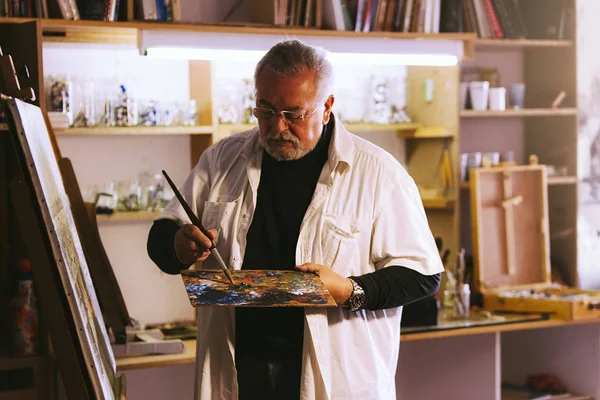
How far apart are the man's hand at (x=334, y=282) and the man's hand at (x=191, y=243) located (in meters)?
0.24

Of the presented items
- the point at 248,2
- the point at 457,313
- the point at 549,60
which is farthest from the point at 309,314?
the point at 549,60

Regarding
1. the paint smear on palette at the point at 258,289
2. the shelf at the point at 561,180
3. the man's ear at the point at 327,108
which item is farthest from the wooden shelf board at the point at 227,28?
the paint smear on palette at the point at 258,289

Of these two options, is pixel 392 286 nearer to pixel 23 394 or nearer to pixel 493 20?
pixel 23 394

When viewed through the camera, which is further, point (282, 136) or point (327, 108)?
point (327, 108)

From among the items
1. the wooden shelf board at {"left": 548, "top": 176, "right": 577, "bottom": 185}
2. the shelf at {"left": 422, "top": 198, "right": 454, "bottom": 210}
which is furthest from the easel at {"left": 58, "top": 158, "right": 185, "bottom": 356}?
the wooden shelf board at {"left": 548, "top": 176, "right": 577, "bottom": 185}

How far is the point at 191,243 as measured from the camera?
7.43ft

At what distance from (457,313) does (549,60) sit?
1575 mm

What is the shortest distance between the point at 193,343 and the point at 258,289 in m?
1.61

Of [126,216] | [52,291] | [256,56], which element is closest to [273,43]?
[256,56]

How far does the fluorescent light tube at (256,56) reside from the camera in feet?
11.8

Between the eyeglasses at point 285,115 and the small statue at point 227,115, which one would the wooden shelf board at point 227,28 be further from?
the eyeglasses at point 285,115

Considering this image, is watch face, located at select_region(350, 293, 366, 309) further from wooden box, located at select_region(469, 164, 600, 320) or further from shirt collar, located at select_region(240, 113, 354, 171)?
wooden box, located at select_region(469, 164, 600, 320)

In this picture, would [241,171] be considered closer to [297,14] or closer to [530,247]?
[297,14]

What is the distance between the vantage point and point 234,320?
2.41 meters
